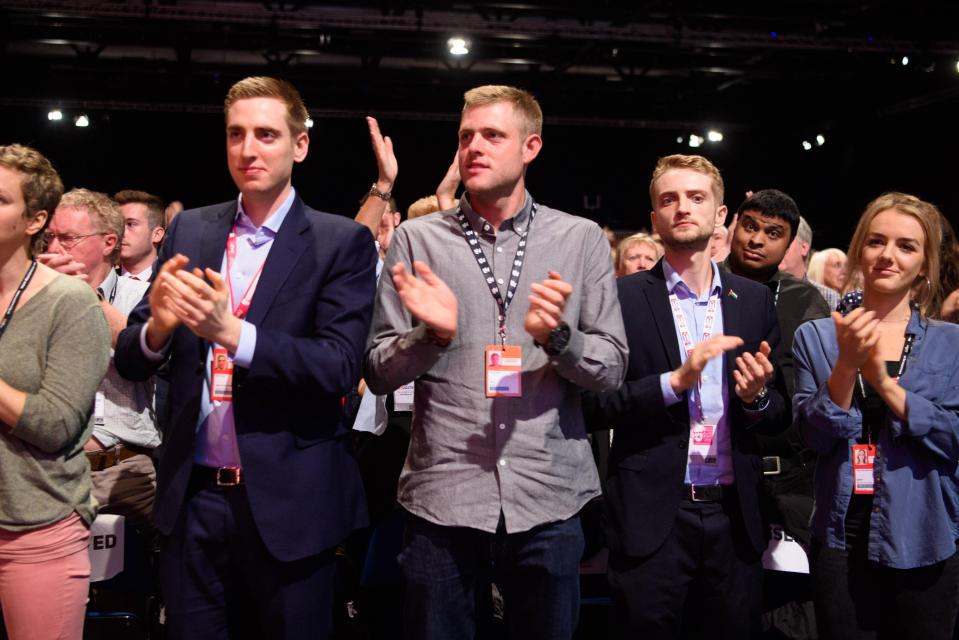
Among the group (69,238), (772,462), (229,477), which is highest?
(69,238)

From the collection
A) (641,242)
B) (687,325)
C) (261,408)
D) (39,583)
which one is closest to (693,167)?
(687,325)

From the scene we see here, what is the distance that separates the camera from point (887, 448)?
2574 mm

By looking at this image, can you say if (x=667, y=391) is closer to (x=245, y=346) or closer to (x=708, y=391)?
(x=708, y=391)

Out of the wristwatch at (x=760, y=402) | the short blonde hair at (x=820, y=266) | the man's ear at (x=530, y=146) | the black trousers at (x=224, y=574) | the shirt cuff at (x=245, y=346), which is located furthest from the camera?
the short blonde hair at (x=820, y=266)

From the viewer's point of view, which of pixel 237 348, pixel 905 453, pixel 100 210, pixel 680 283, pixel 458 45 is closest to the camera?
pixel 237 348

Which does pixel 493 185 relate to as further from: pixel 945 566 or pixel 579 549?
pixel 945 566

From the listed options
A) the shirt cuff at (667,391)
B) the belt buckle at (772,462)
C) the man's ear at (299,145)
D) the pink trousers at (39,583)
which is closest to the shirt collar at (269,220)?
the man's ear at (299,145)

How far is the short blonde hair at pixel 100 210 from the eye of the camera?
338cm

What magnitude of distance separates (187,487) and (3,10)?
28.0ft

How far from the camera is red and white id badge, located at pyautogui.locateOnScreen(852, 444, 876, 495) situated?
2562 mm

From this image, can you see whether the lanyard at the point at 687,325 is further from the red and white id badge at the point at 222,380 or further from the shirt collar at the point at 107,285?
the shirt collar at the point at 107,285

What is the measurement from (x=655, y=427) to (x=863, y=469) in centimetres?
60

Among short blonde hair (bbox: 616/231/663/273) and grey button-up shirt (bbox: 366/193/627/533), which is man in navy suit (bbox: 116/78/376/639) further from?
short blonde hair (bbox: 616/231/663/273)

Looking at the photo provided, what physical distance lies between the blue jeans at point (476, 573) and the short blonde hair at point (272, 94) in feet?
3.49
